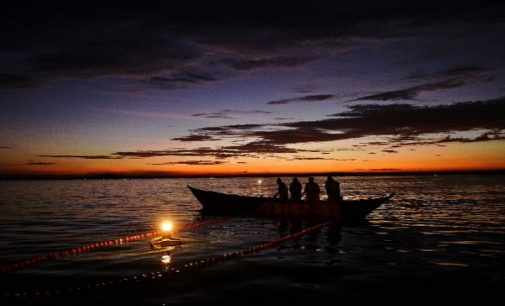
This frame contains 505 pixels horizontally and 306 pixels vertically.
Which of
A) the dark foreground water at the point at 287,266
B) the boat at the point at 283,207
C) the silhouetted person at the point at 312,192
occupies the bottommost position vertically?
the dark foreground water at the point at 287,266

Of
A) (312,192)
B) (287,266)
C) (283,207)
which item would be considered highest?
(312,192)

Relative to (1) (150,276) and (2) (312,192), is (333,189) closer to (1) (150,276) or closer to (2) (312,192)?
(2) (312,192)

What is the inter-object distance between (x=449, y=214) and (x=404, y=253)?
57.4 ft

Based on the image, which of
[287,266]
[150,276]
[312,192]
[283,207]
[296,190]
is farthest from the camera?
[296,190]

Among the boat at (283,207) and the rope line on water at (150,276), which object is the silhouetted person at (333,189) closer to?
the boat at (283,207)

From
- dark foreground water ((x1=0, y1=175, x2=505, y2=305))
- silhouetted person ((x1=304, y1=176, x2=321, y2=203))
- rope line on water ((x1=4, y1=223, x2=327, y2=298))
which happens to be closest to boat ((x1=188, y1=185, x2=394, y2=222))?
silhouetted person ((x1=304, y1=176, x2=321, y2=203))

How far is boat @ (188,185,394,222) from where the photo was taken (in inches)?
984

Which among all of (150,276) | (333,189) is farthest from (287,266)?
(333,189)

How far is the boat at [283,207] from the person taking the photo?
2500cm

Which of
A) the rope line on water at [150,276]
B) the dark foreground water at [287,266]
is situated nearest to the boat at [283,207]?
the dark foreground water at [287,266]

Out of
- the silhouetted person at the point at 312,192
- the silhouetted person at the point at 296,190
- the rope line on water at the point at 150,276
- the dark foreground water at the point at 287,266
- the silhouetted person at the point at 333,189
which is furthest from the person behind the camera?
the silhouetted person at the point at 296,190

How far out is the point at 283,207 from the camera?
2753 cm

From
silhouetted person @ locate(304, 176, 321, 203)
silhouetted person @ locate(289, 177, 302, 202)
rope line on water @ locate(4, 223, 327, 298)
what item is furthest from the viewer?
silhouetted person @ locate(289, 177, 302, 202)

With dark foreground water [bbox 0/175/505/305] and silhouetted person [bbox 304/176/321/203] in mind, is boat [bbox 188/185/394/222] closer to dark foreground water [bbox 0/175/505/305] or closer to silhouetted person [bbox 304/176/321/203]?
silhouetted person [bbox 304/176/321/203]
